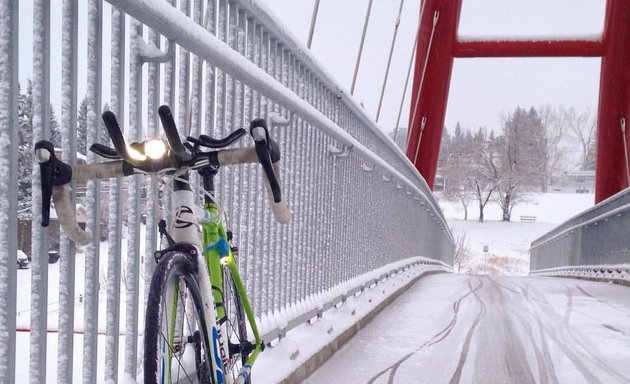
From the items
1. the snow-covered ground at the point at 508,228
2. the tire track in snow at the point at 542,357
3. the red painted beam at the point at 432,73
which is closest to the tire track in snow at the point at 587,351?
the tire track in snow at the point at 542,357

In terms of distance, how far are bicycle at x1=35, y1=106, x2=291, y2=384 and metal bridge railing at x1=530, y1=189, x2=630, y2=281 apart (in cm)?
820

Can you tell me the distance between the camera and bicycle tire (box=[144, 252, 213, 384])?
1.52 m

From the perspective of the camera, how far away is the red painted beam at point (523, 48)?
46.8 feet

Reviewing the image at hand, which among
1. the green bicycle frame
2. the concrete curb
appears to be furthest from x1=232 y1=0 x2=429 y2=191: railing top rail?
the concrete curb

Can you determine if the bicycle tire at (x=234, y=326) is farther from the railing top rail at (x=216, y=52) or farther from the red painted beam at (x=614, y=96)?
the red painted beam at (x=614, y=96)

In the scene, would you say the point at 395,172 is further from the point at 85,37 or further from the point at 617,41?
the point at 617,41

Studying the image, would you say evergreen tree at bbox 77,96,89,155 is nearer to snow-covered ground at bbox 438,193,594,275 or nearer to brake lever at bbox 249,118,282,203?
brake lever at bbox 249,118,282,203

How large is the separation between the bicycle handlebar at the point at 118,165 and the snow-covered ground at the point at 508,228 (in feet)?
128

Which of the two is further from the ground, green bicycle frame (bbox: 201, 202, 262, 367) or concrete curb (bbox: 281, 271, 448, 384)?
green bicycle frame (bbox: 201, 202, 262, 367)

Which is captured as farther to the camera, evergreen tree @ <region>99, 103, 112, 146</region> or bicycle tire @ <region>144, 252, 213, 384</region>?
evergreen tree @ <region>99, 103, 112, 146</region>

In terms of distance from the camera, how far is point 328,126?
3.71 m

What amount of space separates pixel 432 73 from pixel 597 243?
4.77 meters

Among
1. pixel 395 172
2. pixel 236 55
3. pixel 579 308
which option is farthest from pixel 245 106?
pixel 579 308

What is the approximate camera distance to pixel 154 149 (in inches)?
60.1
